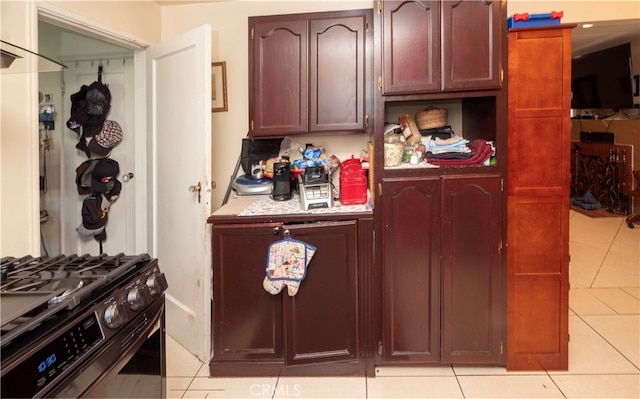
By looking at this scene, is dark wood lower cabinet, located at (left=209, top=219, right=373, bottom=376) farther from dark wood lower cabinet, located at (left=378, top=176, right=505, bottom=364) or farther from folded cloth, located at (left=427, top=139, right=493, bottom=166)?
folded cloth, located at (left=427, top=139, right=493, bottom=166)

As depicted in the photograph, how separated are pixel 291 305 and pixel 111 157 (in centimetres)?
189

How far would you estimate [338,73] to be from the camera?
231 centimetres

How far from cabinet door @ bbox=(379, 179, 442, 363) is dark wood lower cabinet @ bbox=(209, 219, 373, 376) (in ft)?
0.48

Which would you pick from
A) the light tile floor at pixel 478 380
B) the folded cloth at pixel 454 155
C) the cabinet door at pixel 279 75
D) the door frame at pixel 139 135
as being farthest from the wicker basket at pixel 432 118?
the door frame at pixel 139 135

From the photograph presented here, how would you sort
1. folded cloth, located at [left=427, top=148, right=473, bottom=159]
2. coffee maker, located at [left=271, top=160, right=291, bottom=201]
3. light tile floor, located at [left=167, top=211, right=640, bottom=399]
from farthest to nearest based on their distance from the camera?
1. coffee maker, located at [left=271, top=160, right=291, bottom=201]
2. folded cloth, located at [left=427, top=148, right=473, bottom=159]
3. light tile floor, located at [left=167, top=211, right=640, bottom=399]

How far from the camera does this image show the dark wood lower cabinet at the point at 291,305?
2.12 m

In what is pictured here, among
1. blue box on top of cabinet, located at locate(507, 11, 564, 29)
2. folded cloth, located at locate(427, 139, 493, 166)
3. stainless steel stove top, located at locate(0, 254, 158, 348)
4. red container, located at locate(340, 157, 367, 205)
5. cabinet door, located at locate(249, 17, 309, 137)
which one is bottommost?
stainless steel stove top, located at locate(0, 254, 158, 348)

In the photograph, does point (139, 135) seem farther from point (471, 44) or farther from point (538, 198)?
point (538, 198)

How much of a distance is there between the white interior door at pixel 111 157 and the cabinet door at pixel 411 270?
1990 mm

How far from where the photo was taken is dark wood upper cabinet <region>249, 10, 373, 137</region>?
2.29 meters

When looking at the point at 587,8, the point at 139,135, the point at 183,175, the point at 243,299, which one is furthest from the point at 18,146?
the point at 587,8

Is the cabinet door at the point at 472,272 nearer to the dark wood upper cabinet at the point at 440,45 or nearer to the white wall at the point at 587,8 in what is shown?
the dark wood upper cabinet at the point at 440,45

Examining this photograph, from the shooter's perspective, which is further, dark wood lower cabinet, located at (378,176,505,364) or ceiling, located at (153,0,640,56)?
ceiling, located at (153,0,640,56)

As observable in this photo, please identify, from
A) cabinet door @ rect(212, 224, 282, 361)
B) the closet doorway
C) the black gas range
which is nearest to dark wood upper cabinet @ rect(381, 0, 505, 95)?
cabinet door @ rect(212, 224, 282, 361)
